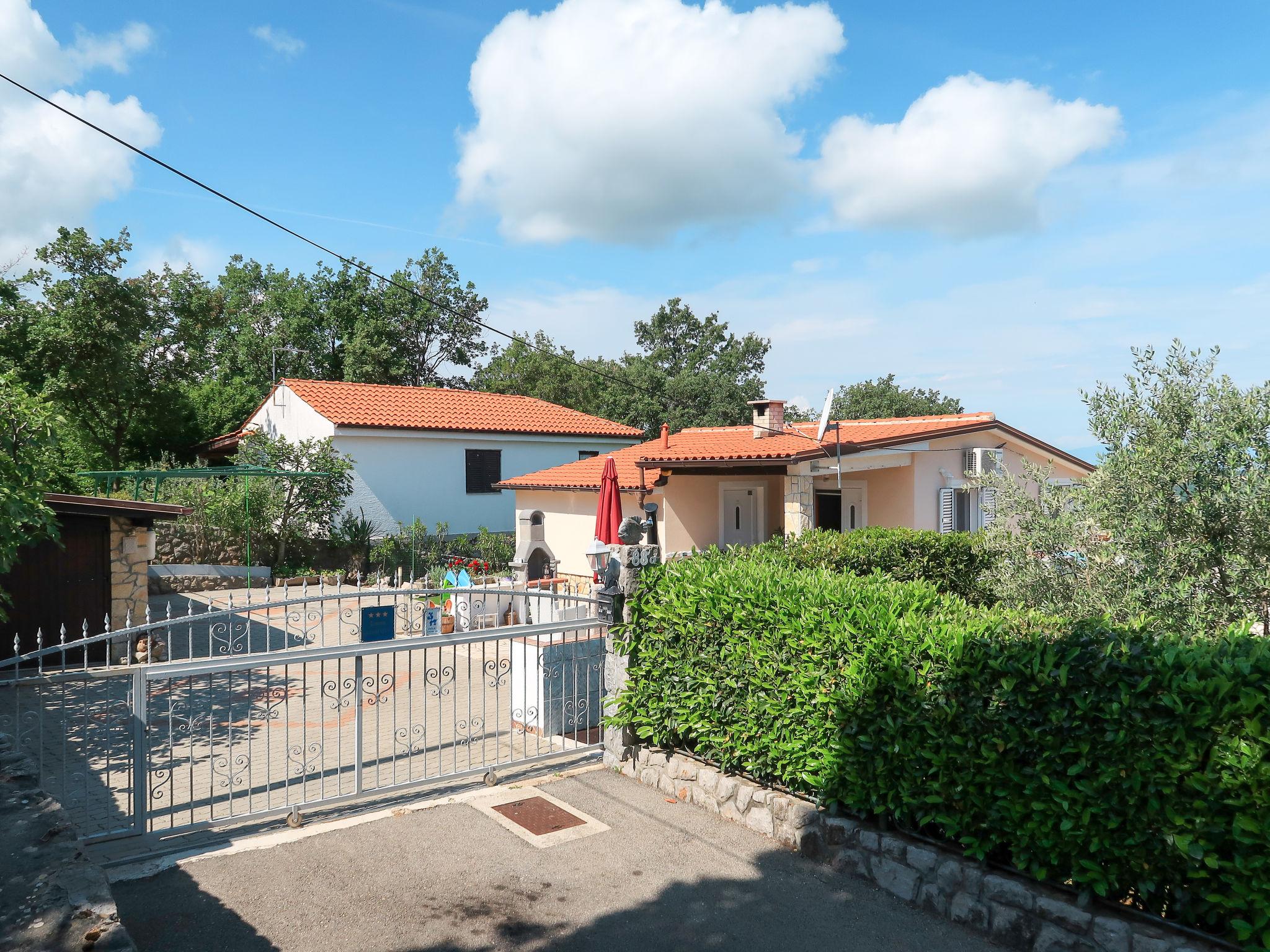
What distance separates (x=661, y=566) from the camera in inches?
293

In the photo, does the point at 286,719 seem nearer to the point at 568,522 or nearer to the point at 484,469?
the point at 568,522

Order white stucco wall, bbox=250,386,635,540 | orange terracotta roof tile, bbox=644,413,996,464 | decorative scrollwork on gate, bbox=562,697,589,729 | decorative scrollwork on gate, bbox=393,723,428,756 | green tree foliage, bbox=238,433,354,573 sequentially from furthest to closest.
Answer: white stucco wall, bbox=250,386,635,540 → green tree foliage, bbox=238,433,354,573 → orange terracotta roof tile, bbox=644,413,996,464 → decorative scrollwork on gate, bbox=562,697,589,729 → decorative scrollwork on gate, bbox=393,723,428,756

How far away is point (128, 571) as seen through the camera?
1256 cm

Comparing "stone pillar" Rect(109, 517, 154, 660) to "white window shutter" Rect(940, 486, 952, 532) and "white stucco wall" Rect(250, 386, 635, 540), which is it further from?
"white window shutter" Rect(940, 486, 952, 532)

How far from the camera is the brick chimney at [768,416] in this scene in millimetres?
18641

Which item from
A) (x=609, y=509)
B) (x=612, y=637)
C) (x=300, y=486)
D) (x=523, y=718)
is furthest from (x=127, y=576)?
(x=300, y=486)

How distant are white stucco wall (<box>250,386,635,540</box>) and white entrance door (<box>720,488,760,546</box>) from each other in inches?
407

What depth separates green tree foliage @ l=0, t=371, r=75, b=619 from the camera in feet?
21.9

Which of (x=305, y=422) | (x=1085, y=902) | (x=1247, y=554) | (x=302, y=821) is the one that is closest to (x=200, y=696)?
(x=302, y=821)

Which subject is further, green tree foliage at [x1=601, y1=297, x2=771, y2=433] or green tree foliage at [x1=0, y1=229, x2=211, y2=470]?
green tree foliage at [x1=601, y1=297, x2=771, y2=433]

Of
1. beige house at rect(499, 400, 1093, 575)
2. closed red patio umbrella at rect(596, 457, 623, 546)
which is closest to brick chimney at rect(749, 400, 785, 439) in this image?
beige house at rect(499, 400, 1093, 575)

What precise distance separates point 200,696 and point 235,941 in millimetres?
7058

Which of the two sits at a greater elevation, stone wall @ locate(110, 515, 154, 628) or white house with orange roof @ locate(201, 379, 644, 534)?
white house with orange roof @ locate(201, 379, 644, 534)

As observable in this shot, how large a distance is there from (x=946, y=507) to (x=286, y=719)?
50.7 feet
